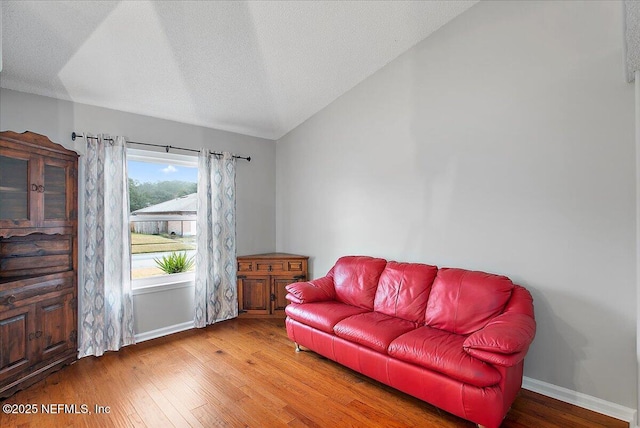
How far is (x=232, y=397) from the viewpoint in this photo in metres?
2.54

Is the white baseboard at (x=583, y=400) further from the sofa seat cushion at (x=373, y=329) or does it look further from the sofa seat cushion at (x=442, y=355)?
the sofa seat cushion at (x=373, y=329)

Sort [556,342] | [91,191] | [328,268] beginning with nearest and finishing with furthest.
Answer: [556,342]
[91,191]
[328,268]

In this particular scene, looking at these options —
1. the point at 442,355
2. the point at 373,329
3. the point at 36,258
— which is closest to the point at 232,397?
the point at 373,329

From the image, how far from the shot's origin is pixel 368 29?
3.11 meters

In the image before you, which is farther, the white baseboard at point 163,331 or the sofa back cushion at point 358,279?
the white baseboard at point 163,331

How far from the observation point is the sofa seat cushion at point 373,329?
102 inches

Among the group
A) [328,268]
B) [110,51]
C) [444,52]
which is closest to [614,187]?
[444,52]

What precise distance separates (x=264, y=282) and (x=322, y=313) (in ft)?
4.98

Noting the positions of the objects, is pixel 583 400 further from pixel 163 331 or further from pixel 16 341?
pixel 16 341

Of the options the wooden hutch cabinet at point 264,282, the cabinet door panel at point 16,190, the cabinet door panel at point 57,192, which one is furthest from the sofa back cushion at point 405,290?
the cabinet door panel at point 16,190

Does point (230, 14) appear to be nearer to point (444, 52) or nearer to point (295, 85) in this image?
point (295, 85)

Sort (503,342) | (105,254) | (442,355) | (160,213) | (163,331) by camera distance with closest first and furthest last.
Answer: (503,342)
(442,355)
(105,254)
(163,331)
(160,213)

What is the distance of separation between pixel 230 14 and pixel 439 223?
2670 millimetres

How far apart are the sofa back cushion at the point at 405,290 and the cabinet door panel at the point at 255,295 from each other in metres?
1.73
